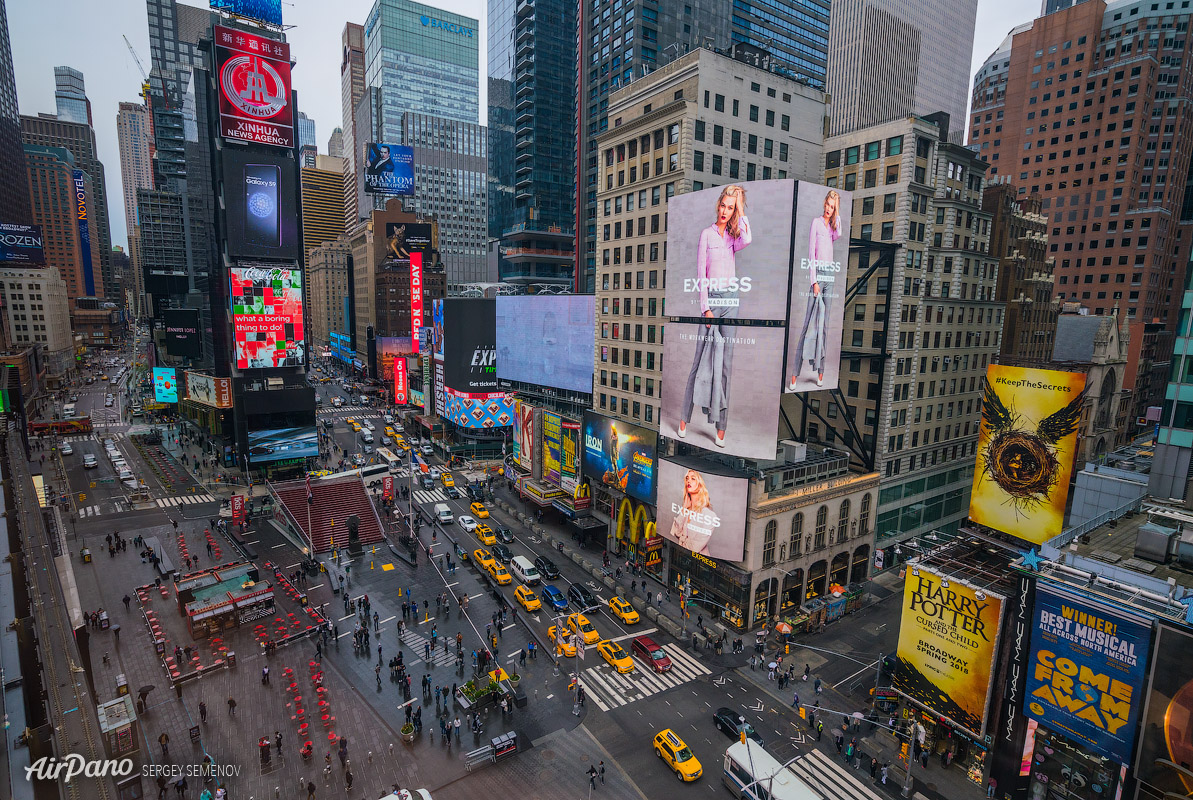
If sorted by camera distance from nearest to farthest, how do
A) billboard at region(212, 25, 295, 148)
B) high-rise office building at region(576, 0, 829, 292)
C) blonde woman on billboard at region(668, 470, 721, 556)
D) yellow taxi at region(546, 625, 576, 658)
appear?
yellow taxi at region(546, 625, 576, 658)
blonde woman on billboard at region(668, 470, 721, 556)
billboard at region(212, 25, 295, 148)
high-rise office building at region(576, 0, 829, 292)

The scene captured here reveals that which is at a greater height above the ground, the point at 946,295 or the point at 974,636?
the point at 946,295

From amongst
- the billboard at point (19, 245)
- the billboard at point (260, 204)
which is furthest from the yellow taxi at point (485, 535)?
the billboard at point (19, 245)

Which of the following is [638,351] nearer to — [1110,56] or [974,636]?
[974,636]

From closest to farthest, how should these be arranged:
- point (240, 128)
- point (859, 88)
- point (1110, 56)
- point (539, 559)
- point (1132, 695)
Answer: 1. point (1132, 695)
2. point (539, 559)
3. point (240, 128)
4. point (1110, 56)
5. point (859, 88)

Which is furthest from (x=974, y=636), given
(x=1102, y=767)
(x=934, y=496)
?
(x=934, y=496)

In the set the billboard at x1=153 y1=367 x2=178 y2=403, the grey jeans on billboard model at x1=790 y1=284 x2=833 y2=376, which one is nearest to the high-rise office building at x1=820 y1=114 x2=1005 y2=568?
the grey jeans on billboard model at x1=790 y1=284 x2=833 y2=376

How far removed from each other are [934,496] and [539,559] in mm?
40427

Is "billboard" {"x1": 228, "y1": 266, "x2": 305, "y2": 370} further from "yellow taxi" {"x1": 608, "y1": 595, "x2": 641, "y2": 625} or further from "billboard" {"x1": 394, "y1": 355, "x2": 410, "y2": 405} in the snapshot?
"yellow taxi" {"x1": 608, "y1": 595, "x2": 641, "y2": 625}

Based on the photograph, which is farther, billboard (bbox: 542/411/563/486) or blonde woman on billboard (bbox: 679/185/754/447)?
billboard (bbox: 542/411/563/486)

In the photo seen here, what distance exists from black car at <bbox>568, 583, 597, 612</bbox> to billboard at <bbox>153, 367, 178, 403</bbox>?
93556 mm

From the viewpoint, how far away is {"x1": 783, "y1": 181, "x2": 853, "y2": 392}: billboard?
4169cm

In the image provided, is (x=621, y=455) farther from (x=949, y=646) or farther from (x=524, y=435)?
(x=949, y=646)

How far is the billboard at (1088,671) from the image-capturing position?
23656mm

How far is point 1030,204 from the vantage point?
78.8m
